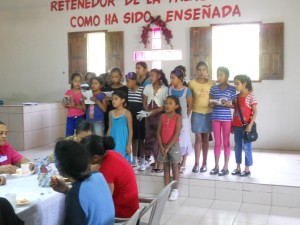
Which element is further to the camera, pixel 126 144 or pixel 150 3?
pixel 150 3

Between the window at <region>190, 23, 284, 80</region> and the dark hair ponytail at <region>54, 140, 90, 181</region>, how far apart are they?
4.92 m

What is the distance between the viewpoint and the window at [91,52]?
730 centimetres

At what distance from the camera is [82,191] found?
1.95 m

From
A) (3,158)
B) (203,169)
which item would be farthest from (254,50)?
(3,158)

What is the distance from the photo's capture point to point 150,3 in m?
7.00

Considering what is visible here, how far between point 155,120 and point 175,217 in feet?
3.97

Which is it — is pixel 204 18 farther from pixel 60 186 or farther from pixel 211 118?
pixel 60 186

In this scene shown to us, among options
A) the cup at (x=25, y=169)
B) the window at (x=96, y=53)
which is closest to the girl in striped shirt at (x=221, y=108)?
the cup at (x=25, y=169)

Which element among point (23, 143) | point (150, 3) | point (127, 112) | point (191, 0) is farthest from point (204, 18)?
point (23, 143)

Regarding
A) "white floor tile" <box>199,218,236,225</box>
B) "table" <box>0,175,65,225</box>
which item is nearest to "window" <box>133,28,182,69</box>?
"white floor tile" <box>199,218,236,225</box>

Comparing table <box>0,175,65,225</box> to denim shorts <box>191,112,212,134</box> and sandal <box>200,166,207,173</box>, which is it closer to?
denim shorts <box>191,112,212,134</box>

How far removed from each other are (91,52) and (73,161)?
5.78 metres

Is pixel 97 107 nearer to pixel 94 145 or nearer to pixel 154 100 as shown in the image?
pixel 154 100

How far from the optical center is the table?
215 cm
